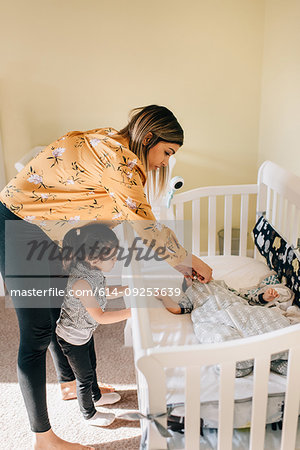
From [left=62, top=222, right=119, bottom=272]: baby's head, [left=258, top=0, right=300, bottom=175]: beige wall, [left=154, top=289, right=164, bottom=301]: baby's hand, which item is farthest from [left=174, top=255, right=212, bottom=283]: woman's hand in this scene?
[left=258, top=0, right=300, bottom=175]: beige wall

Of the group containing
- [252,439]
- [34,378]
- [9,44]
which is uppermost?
[9,44]

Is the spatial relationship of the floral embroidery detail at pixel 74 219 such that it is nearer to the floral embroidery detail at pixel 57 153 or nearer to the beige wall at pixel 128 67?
the floral embroidery detail at pixel 57 153

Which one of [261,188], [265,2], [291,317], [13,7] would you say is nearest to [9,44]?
[13,7]

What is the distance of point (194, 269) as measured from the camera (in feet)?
5.18

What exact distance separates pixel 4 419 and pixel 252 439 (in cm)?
111

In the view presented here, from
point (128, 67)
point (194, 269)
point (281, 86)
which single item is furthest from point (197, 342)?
point (128, 67)

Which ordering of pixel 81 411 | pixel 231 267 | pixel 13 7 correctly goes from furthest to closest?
pixel 13 7 < pixel 231 267 < pixel 81 411

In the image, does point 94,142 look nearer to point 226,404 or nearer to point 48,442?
point 226,404

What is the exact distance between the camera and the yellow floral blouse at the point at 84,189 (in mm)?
1211

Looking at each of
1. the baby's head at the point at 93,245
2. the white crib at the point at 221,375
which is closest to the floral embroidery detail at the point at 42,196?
the baby's head at the point at 93,245

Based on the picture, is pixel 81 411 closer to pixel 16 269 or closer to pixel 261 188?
pixel 16 269

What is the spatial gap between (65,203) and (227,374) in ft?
2.33

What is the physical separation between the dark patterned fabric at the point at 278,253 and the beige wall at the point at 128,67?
1175 millimetres

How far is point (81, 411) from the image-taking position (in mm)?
1729
